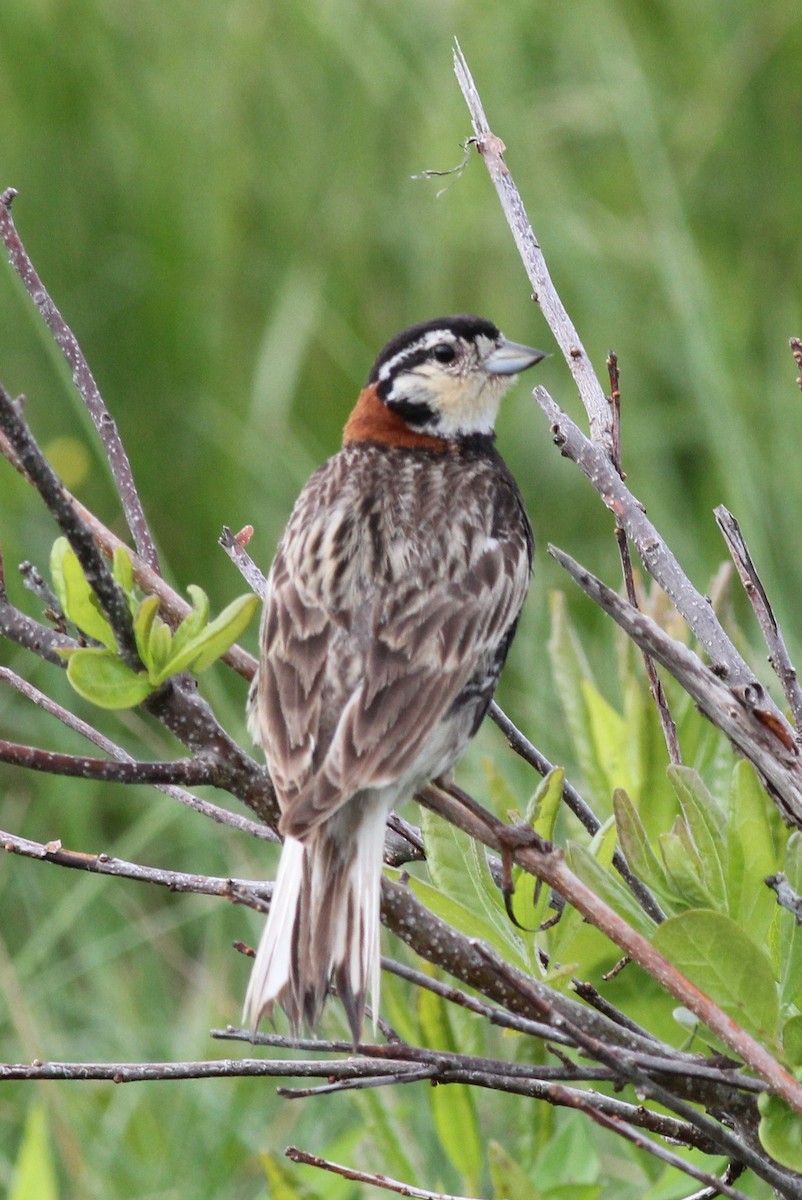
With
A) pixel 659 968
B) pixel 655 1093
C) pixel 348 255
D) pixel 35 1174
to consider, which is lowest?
pixel 35 1174

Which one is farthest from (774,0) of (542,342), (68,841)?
(68,841)

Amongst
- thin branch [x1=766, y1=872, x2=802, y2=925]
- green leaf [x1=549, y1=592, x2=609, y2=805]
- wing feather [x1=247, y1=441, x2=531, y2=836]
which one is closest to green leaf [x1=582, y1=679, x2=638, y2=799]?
green leaf [x1=549, y1=592, x2=609, y2=805]

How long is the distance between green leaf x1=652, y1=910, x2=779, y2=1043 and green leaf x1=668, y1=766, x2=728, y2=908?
13 centimetres

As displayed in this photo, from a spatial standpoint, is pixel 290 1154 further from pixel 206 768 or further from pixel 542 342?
pixel 542 342

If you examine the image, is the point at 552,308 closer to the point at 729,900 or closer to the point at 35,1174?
the point at 729,900

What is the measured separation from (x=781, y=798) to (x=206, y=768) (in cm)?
60

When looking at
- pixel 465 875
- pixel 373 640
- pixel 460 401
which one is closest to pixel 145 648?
pixel 465 875

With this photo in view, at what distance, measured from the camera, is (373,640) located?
2244 mm

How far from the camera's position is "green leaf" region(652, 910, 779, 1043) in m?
1.63

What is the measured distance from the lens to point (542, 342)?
4.96m

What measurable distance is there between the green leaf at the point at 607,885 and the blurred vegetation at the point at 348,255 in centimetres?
219

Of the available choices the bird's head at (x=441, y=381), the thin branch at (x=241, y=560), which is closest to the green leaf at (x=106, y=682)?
the thin branch at (x=241, y=560)

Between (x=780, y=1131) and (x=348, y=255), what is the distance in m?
3.86

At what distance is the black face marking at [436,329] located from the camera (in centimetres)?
290
